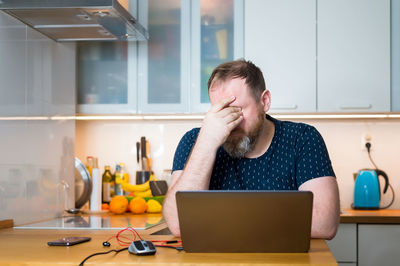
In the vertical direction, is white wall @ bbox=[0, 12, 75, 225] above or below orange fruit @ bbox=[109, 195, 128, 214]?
above

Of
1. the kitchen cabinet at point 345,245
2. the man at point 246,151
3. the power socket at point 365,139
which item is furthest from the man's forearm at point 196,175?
the power socket at point 365,139

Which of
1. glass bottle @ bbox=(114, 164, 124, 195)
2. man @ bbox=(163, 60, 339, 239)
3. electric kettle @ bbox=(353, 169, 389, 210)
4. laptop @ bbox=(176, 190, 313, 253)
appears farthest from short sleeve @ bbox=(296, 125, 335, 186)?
glass bottle @ bbox=(114, 164, 124, 195)

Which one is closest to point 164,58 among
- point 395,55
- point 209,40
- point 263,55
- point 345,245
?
point 209,40

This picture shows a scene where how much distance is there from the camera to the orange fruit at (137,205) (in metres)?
2.97

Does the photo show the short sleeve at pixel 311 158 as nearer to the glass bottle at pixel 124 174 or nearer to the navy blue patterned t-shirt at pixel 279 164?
the navy blue patterned t-shirt at pixel 279 164

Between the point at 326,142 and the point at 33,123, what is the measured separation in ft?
5.82

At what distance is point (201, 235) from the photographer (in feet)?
4.61

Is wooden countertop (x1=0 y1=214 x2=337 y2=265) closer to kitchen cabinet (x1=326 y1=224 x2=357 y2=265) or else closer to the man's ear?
the man's ear

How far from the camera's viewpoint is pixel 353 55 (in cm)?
315

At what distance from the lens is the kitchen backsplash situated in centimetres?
343

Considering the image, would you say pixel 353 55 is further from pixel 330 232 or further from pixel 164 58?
pixel 330 232

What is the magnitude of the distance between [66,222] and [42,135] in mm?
450

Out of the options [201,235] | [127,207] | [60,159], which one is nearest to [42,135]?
[60,159]

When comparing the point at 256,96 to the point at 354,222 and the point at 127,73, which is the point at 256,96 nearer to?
the point at 354,222
